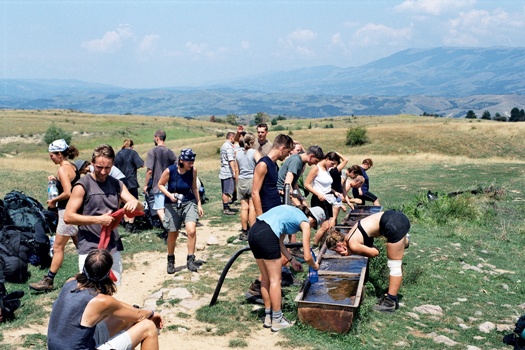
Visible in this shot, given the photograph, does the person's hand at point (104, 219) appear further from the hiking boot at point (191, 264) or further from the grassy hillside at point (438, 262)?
the hiking boot at point (191, 264)

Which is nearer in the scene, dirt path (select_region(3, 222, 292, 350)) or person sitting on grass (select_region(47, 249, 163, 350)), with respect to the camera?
person sitting on grass (select_region(47, 249, 163, 350))

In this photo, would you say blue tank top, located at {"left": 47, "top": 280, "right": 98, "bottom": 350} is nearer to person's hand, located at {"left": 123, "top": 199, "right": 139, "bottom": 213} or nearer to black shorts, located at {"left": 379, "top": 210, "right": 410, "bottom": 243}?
person's hand, located at {"left": 123, "top": 199, "right": 139, "bottom": 213}

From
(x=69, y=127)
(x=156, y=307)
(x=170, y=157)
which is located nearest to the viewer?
(x=156, y=307)

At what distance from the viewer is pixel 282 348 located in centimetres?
569

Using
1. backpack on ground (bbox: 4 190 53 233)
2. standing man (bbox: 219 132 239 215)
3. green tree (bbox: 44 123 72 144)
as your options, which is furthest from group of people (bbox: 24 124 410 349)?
green tree (bbox: 44 123 72 144)

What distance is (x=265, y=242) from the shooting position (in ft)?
19.0

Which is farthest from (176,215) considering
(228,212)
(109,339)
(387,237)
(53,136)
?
(53,136)

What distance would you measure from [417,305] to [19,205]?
27.0 ft

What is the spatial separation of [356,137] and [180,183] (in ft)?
129

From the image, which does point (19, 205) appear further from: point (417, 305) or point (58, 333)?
point (417, 305)

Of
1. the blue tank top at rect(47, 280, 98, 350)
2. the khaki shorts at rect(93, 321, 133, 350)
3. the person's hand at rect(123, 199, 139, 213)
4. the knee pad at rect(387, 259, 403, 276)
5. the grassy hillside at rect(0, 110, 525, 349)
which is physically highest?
the person's hand at rect(123, 199, 139, 213)

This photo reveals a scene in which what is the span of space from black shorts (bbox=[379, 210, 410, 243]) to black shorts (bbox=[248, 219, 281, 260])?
1744 mm

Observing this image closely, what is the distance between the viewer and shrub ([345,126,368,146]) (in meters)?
45.6

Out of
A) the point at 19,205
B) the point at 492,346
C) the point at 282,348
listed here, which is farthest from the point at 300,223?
the point at 19,205
